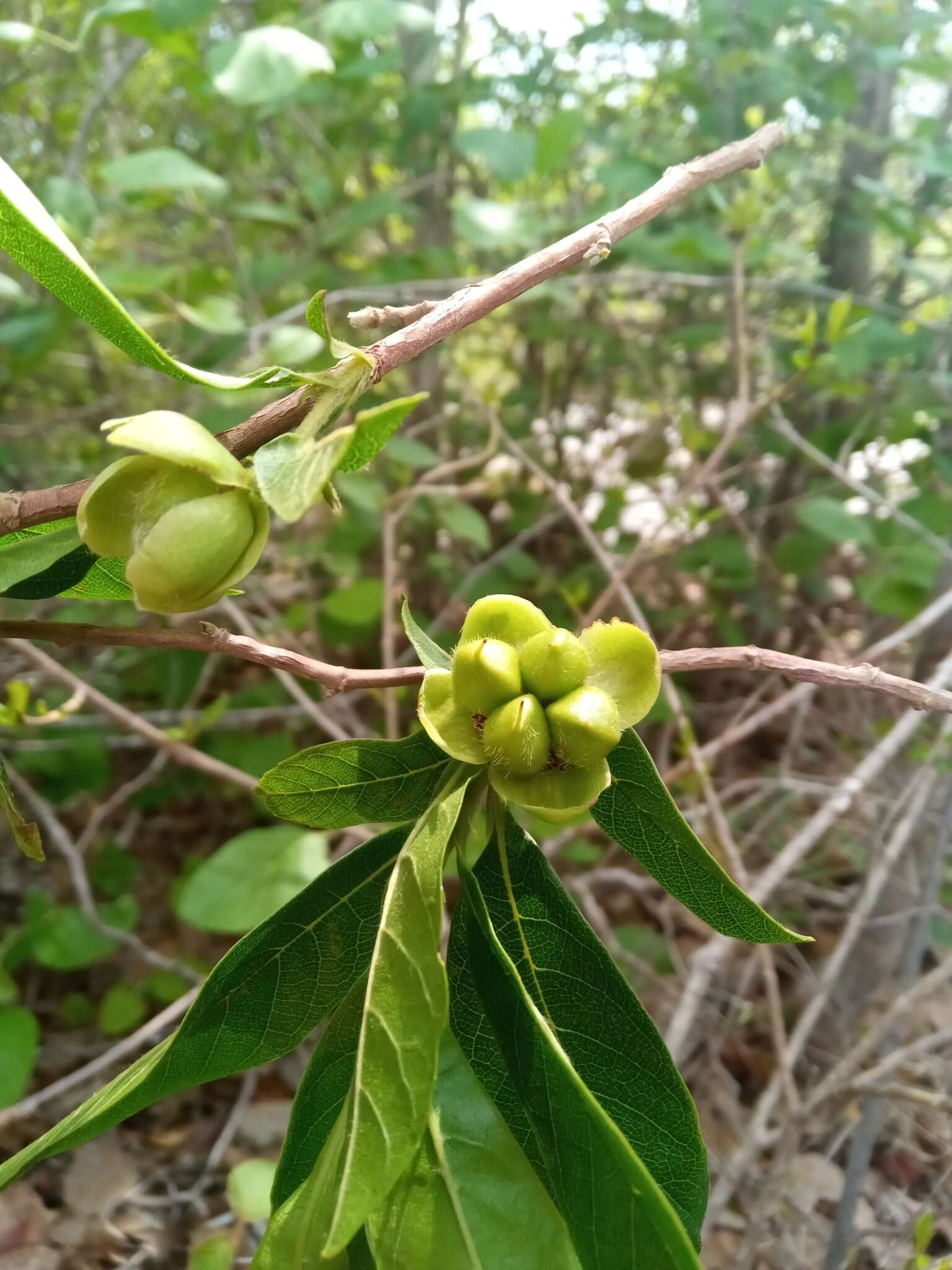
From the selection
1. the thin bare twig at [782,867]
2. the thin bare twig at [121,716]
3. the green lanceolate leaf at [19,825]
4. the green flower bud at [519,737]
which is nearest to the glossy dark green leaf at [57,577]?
the green lanceolate leaf at [19,825]

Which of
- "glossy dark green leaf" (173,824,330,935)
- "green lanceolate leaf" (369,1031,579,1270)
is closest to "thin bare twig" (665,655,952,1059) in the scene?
"glossy dark green leaf" (173,824,330,935)

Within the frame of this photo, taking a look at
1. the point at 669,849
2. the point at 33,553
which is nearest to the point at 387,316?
the point at 33,553

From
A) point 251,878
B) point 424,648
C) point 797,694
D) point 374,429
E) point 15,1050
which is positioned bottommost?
point 15,1050

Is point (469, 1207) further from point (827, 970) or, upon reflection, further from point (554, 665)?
point (827, 970)

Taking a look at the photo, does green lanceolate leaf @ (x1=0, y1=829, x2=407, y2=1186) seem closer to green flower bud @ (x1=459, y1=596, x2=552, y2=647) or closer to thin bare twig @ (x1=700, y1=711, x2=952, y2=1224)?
green flower bud @ (x1=459, y1=596, x2=552, y2=647)

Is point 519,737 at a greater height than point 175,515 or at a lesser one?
lesser

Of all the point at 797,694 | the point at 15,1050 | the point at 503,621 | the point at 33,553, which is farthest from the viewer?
the point at 797,694
